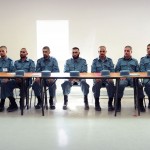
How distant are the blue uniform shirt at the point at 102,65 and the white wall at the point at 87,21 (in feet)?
2.57

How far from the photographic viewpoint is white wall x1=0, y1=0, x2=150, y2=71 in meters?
5.52

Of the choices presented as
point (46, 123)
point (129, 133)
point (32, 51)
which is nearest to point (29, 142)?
point (46, 123)

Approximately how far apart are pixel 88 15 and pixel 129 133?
2970mm

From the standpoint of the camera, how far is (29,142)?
2.97m

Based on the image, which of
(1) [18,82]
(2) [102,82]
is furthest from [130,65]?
(1) [18,82]

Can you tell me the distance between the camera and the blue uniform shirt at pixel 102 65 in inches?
190

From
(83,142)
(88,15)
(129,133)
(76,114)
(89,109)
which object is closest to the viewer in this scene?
(83,142)

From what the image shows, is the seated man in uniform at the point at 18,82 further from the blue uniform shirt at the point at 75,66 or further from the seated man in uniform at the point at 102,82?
the seated man in uniform at the point at 102,82

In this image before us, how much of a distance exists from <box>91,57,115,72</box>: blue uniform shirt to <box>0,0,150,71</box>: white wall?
0.78 meters

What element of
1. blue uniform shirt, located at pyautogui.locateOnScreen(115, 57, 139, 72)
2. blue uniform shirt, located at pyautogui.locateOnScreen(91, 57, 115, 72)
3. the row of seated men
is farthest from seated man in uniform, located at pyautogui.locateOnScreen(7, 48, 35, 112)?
blue uniform shirt, located at pyautogui.locateOnScreen(115, 57, 139, 72)

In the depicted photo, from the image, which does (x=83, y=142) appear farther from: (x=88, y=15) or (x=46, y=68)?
(x=88, y=15)

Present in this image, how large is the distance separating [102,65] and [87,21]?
3.85ft

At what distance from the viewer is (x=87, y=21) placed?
5.55 metres

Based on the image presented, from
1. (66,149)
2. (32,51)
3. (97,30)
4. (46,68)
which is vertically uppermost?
(97,30)
